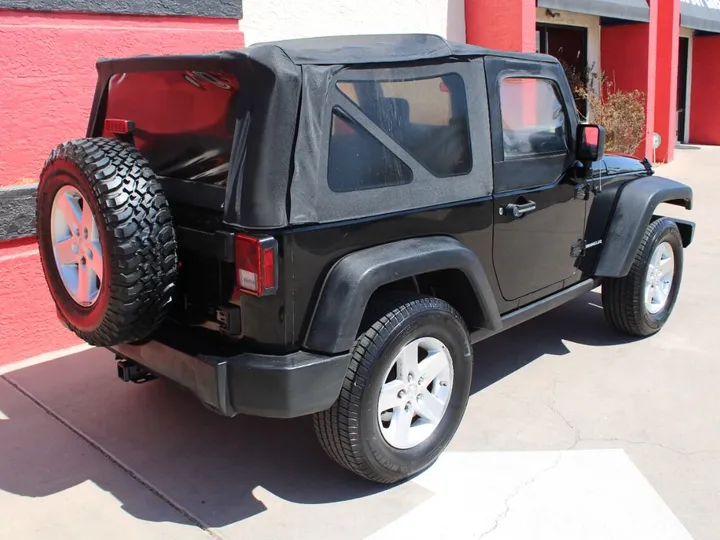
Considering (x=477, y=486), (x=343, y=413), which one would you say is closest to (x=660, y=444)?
(x=477, y=486)

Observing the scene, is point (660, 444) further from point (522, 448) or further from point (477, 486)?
point (477, 486)

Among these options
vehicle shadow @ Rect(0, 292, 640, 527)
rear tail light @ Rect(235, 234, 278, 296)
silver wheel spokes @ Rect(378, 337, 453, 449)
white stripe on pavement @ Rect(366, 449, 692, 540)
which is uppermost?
rear tail light @ Rect(235, 234, 278, 296)

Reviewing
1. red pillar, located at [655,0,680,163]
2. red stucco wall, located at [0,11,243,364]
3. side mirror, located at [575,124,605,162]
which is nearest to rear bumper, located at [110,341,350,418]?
side mirror, located at [575,124,605,162]

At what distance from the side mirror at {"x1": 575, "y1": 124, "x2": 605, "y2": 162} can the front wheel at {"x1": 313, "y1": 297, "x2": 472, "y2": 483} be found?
1.46 metres

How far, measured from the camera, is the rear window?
2.96m

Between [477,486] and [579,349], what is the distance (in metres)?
1.91

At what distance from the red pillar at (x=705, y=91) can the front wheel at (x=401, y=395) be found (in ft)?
52.9

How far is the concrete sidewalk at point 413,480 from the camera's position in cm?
307

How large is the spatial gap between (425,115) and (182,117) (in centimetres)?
109

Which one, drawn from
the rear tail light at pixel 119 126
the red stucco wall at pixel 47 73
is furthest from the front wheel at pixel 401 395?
the red stucco wall at pixel 47 73

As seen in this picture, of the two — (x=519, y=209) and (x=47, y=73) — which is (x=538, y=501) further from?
(x=47, y=73)

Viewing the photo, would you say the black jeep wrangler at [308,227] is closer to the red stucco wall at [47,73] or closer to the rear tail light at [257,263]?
the rear tail light at [257,263]

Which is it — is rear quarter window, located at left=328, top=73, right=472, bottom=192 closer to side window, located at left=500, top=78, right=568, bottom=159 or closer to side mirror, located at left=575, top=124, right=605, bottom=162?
side window, located at left=500, top=78, right=568, bottom=159

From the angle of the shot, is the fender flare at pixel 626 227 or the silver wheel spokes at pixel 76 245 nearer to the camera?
the silver wheel spokes at pixel 76 245
